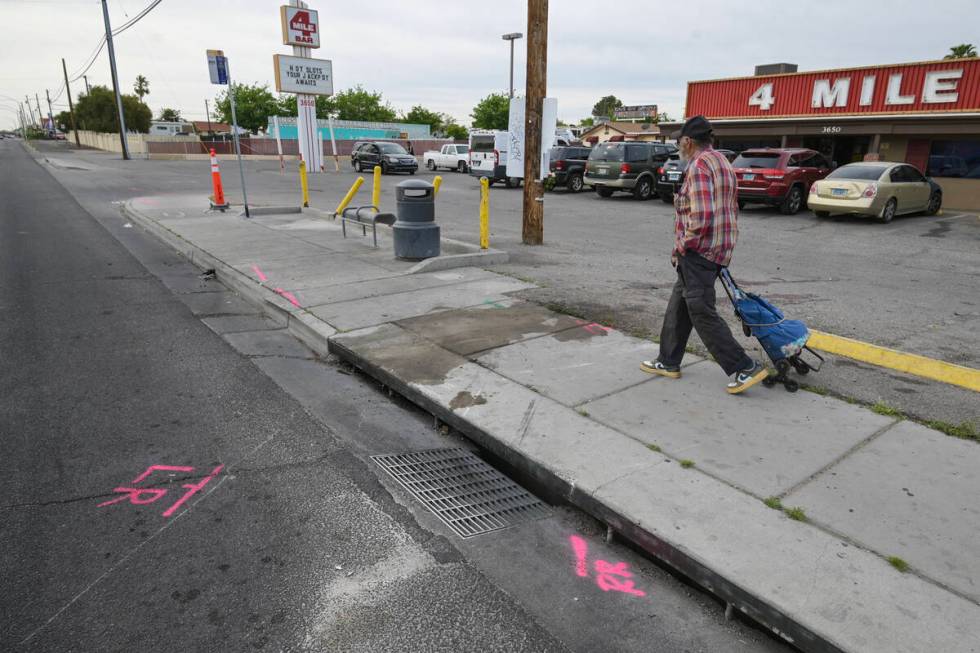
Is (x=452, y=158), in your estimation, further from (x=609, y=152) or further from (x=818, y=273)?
(x=818, y=273)

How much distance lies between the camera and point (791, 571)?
2766mm

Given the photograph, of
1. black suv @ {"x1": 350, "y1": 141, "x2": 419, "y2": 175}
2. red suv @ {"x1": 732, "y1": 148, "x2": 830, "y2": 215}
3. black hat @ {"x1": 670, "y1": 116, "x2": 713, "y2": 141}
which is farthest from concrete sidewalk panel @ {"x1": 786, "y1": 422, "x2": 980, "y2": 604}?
black suv @ {"x1": 350, "y1": 141, "x2": 419, "y2": 175}

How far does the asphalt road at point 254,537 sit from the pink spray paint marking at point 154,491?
2 cm

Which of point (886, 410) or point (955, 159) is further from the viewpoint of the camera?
point (955, 159)

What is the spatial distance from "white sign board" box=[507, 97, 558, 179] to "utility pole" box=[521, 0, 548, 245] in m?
0.15

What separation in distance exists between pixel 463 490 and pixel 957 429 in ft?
10.6

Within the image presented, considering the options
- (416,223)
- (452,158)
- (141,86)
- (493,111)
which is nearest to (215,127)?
(141,86)

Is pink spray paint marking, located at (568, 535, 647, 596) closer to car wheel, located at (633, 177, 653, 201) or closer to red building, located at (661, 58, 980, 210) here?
car wheel, located at (633, 177, 653, 201)

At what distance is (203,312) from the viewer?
725 cm

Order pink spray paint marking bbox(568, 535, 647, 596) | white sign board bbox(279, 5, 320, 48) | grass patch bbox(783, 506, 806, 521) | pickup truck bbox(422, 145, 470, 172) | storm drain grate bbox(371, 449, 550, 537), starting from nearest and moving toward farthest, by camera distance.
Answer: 1. pink spray paint marking bbox(568, 535, 647, 596)
2. grass patch bbox(783, 506, 806, 521)
3. storm drain grate bbox(371, 449, 550, 537)
4. white sign board bbox(279, 5, 320, 48)
5. pickup truck bbox(422, 145, 470, 172)

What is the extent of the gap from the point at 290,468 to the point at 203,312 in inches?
162

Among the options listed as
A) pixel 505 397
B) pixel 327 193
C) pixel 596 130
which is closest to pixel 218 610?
pixel 505 397

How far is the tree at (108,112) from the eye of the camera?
73312 mm

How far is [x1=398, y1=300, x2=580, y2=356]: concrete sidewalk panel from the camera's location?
19.2ft
